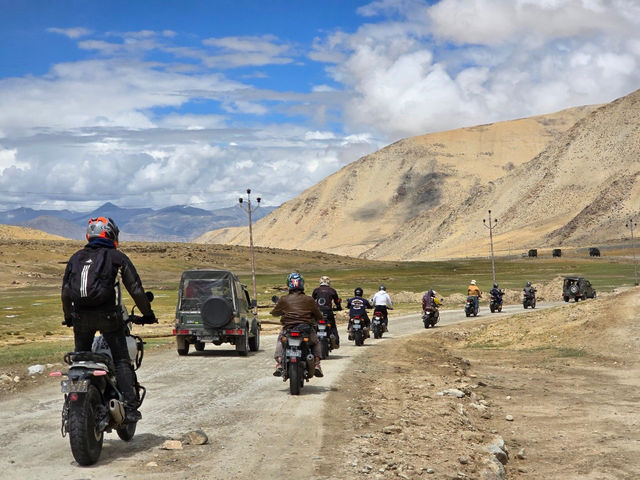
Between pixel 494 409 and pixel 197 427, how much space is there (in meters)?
6.66

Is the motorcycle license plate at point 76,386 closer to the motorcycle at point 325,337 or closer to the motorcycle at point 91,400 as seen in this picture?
the motorcycle at point 91,400

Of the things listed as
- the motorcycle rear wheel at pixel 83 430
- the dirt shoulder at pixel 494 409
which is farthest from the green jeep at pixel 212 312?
the motorcycle rear wheel at pixel 83 430

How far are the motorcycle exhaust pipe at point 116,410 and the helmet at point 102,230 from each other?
1.87 meters

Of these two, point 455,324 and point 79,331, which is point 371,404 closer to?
point 79,331

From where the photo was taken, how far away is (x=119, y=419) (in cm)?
945

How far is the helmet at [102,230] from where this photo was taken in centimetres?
957

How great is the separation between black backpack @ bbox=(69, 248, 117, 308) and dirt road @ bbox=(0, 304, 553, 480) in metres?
1.82

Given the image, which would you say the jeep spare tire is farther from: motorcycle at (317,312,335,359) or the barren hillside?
the barren hillside

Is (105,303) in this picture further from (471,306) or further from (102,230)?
(471,306)

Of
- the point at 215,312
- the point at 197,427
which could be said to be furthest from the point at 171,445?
the point at 215,312

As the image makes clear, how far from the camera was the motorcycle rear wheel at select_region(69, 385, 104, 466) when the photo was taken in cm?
884

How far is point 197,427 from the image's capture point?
37.7 feet

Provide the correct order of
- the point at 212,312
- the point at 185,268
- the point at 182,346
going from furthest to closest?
the point at 185,268 < the point at 182,346 < the point at 212,312

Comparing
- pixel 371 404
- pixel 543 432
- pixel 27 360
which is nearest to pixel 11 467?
pixel 371 404
